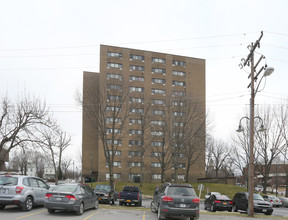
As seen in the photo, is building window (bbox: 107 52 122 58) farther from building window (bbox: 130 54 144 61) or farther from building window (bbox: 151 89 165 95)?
building window (bbox: 151 89 165 95)

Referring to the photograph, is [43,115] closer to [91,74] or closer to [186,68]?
[91,74]

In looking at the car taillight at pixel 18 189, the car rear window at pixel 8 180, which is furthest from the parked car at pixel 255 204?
the car rear window at pixel 8 180

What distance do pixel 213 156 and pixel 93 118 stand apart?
5677cm

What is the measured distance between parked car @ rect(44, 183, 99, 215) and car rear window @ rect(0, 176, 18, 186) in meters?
1.61

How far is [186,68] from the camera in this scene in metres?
71.8

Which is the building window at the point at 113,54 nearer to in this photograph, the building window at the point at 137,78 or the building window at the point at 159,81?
the building window at the point at 137,78

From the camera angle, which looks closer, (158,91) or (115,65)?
(115,65)

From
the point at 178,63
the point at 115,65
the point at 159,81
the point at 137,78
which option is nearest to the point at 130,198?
the point at 115,65

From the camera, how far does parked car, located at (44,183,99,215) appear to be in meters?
12.9

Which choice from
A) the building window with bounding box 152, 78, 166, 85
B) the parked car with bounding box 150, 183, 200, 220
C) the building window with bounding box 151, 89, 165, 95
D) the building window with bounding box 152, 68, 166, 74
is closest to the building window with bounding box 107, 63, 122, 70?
the building window with bounding box 152, 68, 166, 74

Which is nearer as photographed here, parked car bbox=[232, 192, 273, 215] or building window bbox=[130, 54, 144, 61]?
parked car bbox=[232, 192, 273, 215]

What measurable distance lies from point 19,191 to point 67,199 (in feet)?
7.12

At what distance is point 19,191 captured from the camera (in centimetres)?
1296

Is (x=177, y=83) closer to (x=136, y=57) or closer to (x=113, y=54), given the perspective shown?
(x=136, y=57)
